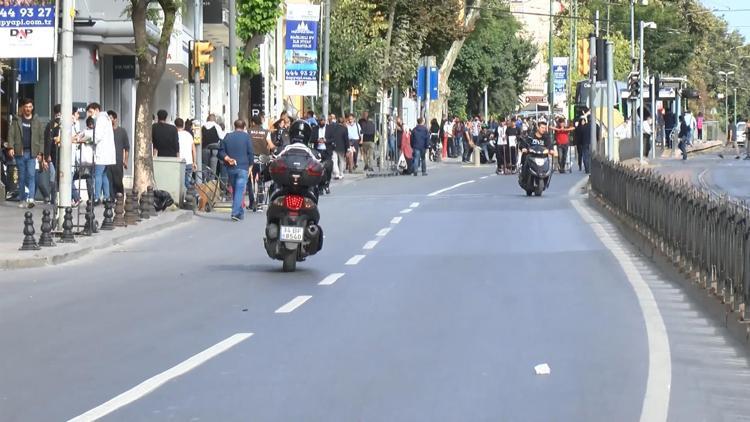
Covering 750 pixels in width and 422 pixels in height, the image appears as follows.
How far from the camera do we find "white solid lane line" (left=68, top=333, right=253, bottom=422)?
8.52 meters

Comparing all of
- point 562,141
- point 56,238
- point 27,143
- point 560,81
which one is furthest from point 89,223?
point 560,81

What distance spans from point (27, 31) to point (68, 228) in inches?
99.9

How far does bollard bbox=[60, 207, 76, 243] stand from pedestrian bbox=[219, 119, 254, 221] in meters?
6.56

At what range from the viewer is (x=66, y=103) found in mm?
21891

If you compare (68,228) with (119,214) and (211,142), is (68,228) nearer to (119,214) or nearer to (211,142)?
(119,214)

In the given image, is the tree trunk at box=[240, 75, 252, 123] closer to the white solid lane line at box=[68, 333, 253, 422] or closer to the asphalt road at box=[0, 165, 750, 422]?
the asphalt road at box=[0, 165, 750, 422]

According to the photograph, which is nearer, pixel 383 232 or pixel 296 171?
pixel 296 171

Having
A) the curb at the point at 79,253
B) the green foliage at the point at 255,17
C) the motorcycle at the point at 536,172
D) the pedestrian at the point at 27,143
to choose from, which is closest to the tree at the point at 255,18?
the green foliage at the point at 255,17

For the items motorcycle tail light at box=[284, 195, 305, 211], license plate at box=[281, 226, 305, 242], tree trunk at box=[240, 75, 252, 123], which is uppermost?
tree trunk at box=[240, 75, 252, 123]

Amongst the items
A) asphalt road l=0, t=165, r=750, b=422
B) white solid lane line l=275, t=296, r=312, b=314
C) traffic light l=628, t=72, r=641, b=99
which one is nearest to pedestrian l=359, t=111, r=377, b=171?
traffic light l=628, t=72, r=641, b=99

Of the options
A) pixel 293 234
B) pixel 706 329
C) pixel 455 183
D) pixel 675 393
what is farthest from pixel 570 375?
pixel 455 183

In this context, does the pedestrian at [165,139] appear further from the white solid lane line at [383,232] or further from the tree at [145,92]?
the white solid lane line at [383,232]

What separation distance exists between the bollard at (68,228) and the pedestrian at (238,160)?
6557 mm

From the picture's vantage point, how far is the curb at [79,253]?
18297 mm
